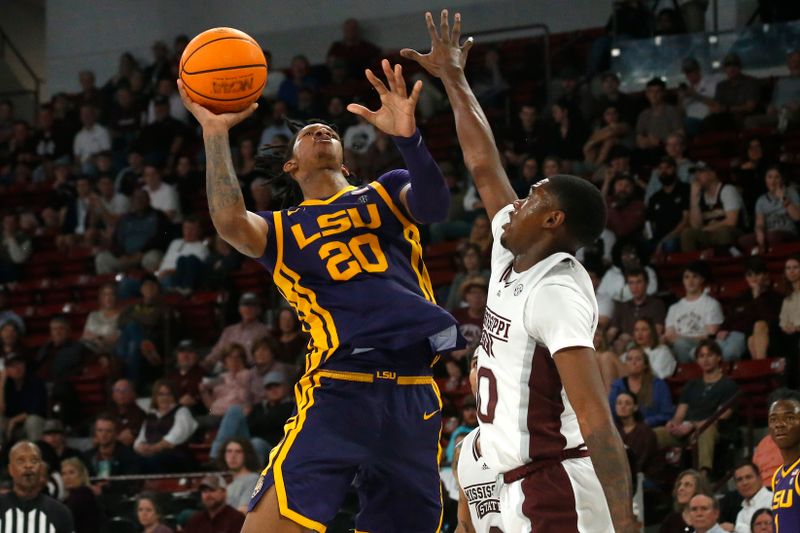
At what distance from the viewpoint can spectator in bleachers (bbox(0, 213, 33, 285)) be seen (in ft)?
56.3

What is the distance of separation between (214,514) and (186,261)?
562cm

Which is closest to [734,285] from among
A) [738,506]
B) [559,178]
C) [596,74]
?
[738,506]

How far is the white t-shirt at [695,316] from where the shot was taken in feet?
37.0

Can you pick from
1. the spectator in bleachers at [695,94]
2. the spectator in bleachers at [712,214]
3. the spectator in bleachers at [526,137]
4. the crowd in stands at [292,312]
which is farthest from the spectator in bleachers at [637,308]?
the spectator in bleachers at [695,94]

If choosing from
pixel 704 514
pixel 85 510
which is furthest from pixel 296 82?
pixel 704 514

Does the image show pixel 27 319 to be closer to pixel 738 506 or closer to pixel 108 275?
pixel 108 275

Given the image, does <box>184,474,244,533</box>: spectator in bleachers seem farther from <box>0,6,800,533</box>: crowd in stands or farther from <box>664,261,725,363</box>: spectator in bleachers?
<box>664,261,725,363</box>: spectator in bleachers

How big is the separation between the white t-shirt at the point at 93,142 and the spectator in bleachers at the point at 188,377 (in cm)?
617

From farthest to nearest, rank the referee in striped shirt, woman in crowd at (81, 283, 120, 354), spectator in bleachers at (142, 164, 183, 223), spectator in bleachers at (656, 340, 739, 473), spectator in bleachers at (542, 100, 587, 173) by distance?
spectator in bleachers at (142, 164, 183, 223) < woman in crowd at (81, 283, 120, 354) < spectator in bleachers at (542, 100, 587, 173) < spectator in bleachers at (656, 340, 739, 473) < the referee in striped shirt

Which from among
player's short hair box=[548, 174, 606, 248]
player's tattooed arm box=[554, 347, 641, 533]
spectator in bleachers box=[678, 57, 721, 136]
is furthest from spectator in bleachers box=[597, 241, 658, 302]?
player's tattooed arm box=[554, 347, 641, 533]

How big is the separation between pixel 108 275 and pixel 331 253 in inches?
445

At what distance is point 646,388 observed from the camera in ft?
34.1

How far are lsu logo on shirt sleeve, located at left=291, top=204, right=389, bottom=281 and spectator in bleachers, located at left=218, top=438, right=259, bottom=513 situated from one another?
533cm

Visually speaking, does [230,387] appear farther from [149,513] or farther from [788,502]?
Result: [788,502]
